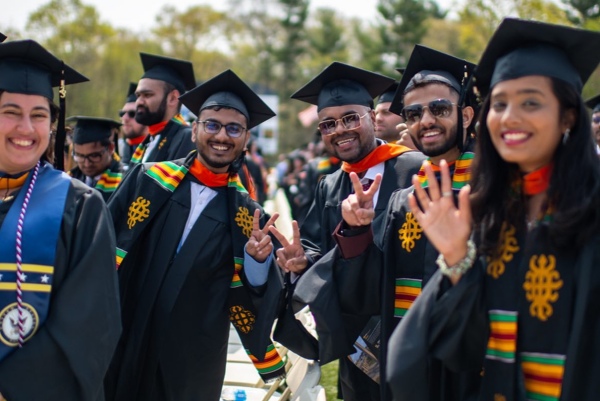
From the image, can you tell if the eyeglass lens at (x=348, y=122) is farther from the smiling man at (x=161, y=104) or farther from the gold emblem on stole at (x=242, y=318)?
the smiling man at (x=161, y=104)

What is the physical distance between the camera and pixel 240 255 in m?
4.07

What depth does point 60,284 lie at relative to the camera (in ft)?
9.25

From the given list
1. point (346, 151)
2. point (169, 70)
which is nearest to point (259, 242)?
point (346, 151)

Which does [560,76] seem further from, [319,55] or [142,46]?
[319,55]

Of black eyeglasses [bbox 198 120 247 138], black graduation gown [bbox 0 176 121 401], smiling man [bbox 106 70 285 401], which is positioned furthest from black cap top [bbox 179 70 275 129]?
black graduation gown [bbox 0 176 121 401]

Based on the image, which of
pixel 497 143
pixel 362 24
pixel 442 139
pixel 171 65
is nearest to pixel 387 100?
pixel 171 65

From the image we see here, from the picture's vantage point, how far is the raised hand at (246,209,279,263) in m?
3.86

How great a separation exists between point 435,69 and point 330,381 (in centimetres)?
374

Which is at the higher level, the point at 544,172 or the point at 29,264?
the point at 544,172

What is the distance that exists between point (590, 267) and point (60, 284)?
195 centimetres

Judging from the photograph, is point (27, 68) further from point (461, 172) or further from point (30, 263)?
point (461, 172)

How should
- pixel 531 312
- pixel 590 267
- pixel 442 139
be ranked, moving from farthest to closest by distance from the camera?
pixel 442 139, pixel 531 312, pixel 590 267

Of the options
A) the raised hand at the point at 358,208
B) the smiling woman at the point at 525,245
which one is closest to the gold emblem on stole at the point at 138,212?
the raised hand at the point at 358,208

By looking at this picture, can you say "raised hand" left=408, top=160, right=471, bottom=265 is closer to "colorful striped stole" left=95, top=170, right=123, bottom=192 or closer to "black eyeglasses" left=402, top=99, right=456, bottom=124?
"black eyeglasses" left=402, top=99, right=456, bottom=124
